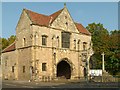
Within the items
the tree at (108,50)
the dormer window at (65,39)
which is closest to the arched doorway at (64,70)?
the dormer window at (65,39)

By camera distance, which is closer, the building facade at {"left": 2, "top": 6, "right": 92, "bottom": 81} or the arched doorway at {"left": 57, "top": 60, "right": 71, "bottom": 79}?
the building facade at {"left": 2, "top": 6, "right": 92, "bottom": 81}

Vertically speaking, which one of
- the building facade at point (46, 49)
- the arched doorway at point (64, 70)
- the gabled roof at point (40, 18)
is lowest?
the arched doorway at point (64, 70)

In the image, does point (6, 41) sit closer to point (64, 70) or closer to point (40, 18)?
point (64, 70)

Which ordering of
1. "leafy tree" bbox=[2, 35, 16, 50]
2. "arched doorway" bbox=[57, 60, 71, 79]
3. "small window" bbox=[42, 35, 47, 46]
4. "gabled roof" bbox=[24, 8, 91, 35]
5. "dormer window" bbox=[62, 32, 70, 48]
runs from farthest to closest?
"leafy tree" bbox=[2, 35, 16, 50], "arched doorway" bbox=[57, 60, 71, 79], "dormer window" bbox=[62, 32, 70, 48], "small window" bbox=[42, 35, 47, 46], "gabled roof" bbox=[24, 8, 91, 35]

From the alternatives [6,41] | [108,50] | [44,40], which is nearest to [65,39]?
[44,40]

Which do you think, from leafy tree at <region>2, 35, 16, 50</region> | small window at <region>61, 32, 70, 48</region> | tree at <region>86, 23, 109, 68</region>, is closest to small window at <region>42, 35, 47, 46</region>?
small window at <region>61, 32, 70, 48</region>

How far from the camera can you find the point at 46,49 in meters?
41.4

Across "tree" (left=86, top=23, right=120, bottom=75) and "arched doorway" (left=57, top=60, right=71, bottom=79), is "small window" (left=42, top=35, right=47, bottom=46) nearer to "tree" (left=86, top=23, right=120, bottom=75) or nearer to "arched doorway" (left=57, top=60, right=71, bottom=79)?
"arched doorway" (left=57, top=60, right=71, bottom=79)

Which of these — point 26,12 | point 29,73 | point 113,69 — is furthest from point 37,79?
point 113,69

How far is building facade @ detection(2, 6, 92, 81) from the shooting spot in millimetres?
39800

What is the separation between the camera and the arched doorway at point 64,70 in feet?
156

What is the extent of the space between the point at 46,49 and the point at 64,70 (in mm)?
9474

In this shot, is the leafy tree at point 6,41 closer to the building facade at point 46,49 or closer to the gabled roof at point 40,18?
the building facade at point 46,49

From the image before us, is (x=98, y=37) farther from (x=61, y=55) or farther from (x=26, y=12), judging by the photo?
(x=26, y=12)
